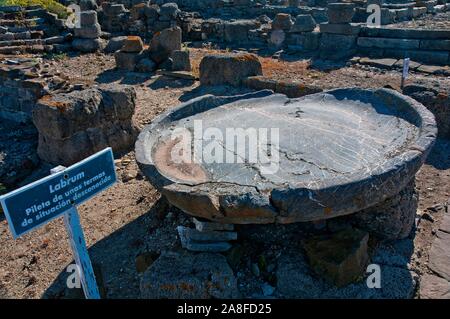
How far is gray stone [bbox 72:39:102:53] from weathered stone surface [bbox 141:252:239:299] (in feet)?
37.8

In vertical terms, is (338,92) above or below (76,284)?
above

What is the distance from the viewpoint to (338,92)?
Answer: 557 cm

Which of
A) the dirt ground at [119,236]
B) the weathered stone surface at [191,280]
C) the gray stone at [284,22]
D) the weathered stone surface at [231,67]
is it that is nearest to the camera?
the weathered stone surface at [191,280]

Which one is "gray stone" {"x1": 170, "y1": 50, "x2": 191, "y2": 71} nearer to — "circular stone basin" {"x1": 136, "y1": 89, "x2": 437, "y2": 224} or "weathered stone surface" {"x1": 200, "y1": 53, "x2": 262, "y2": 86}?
"weathered stone surface" {"x1": 200, "y1": 53, "x2": 262, "y2": 86}

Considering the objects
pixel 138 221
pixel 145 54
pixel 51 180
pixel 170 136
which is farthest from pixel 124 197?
pixel 145 54

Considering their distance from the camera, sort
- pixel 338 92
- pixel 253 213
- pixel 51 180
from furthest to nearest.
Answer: pixel 338 92, pixel 253 213, pixel 51 180

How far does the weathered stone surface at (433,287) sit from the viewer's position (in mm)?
3563

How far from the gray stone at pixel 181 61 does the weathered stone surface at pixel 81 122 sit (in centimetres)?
440

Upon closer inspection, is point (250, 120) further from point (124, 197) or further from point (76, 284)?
point (76, 284)

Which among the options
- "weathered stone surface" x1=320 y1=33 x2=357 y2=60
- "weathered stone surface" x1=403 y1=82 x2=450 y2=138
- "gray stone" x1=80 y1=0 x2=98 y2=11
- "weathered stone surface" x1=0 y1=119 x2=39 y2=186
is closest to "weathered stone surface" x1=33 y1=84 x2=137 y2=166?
"weathered stone surface" x1=0 y1=119 x2=39 y2=186

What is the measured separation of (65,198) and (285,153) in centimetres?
226

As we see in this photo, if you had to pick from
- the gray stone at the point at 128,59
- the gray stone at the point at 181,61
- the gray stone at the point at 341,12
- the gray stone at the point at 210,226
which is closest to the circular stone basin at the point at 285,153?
the gray stone at the point at 210,226

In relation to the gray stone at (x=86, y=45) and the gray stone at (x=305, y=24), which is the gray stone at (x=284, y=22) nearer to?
the gray stone at (x=305, y=24)

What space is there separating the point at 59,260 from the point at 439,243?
387 centimetres
